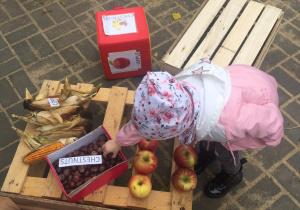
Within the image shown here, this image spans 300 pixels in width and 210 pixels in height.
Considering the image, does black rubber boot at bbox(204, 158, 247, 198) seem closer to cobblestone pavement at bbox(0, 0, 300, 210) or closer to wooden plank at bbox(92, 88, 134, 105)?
cobblestone pavement at bbox(0, 0, 300, 210)

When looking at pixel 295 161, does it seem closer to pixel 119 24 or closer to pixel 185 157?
pixel 185 157

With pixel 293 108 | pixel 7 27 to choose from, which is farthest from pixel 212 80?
pixel 7 27

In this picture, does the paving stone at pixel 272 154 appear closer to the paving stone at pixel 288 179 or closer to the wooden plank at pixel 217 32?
the paving stone at pixel 288 179

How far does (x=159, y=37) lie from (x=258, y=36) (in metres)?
Answer: 1.30

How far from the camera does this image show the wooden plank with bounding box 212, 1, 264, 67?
117 inches

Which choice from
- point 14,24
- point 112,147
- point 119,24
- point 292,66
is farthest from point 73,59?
point 292,66

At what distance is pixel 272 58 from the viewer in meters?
3.63

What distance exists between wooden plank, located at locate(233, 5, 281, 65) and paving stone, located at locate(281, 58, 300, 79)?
0.65m

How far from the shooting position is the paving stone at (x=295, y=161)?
292 centimetres

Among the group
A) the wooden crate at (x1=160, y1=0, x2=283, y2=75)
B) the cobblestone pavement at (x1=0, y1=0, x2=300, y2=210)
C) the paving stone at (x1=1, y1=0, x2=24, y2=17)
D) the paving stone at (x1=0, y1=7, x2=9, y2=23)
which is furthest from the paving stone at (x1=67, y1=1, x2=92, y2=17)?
the wooden crate at (x1=160, y1=0, x2=283, y2=75)

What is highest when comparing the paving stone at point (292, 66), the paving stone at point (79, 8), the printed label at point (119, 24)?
the printed label at point (119, 24)

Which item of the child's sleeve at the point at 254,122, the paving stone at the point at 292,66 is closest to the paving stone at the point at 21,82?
the child's sleeve at the point at 254,122

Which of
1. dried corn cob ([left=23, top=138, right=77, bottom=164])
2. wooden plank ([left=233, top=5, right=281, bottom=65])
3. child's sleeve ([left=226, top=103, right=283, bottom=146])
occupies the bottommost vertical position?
dried corn cob ([left=23, top=138, right=77, bottom=164])

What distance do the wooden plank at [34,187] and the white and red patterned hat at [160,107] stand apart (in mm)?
1196
